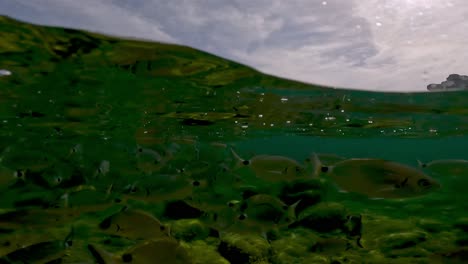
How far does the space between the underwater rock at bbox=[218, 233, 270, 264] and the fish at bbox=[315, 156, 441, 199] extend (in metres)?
3.96

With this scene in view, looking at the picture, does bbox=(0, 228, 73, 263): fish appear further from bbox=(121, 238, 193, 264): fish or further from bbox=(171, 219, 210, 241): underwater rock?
bbox=(171, 219, 210, 241): underwater rock

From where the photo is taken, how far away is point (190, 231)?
1110 centimetres

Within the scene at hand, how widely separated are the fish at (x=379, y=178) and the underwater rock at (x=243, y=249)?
3964 mm

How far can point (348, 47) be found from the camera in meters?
7.16

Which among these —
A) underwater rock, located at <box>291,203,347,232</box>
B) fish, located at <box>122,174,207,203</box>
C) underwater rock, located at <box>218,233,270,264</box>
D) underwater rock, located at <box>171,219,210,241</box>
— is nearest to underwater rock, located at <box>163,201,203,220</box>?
underwater rock, located at <box>171,219,210,241</box>

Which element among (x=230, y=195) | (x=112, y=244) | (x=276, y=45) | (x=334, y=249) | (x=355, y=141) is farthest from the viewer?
(x=355, y=141)

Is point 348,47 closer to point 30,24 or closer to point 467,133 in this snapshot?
point 30,24

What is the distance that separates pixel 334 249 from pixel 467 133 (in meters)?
12.5

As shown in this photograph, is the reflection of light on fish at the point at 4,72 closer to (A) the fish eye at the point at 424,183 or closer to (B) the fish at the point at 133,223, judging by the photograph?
(B) the fish at the point at 133,223

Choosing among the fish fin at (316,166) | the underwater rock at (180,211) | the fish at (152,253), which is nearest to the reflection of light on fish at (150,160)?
the underwater rock at (180,211)

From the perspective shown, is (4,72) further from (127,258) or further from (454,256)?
(454,256)

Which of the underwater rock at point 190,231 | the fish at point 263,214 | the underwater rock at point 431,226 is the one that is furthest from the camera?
the underwater rock at point 431,226

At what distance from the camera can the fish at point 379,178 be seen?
6.25m

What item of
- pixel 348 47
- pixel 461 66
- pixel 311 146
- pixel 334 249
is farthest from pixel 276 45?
pixel 311 146
